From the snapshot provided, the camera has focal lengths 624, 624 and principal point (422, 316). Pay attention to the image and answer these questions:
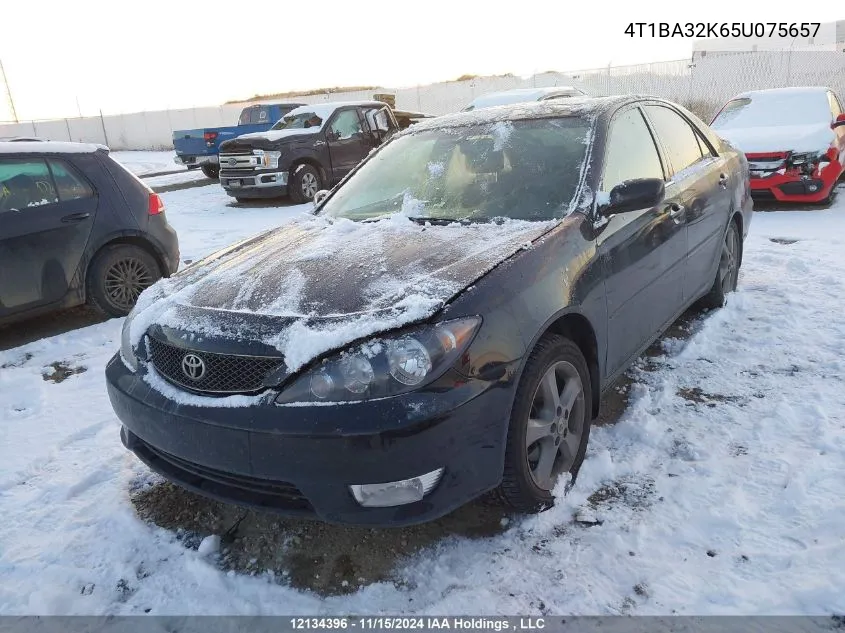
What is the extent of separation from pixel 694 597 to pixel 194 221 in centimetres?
954

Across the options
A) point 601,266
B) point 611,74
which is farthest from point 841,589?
point 611,74

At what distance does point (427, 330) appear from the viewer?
6.89ft

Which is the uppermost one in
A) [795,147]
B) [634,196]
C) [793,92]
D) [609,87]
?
[609,87]

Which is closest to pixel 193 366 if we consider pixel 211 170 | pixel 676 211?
pixel 676 211

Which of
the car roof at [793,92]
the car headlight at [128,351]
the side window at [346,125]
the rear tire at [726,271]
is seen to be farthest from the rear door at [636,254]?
the side window at [346,125]

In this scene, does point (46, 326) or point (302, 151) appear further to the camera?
point (302, 151)

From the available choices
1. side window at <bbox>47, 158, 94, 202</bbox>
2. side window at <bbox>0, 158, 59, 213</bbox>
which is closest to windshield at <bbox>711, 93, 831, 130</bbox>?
side window at <bbox>47, 158, 94, 202</bbox>

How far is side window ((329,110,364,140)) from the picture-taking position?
38.6ft

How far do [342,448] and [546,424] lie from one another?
90cm

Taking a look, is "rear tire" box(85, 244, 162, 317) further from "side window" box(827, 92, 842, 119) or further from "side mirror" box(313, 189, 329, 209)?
"side window" box(827, 92, 842, 119)

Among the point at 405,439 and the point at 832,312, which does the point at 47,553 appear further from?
the point at 832,312

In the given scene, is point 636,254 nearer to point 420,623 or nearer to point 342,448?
point 342,448

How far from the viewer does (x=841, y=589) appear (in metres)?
2.05

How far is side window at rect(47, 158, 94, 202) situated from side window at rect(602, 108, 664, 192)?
426 centimetres
